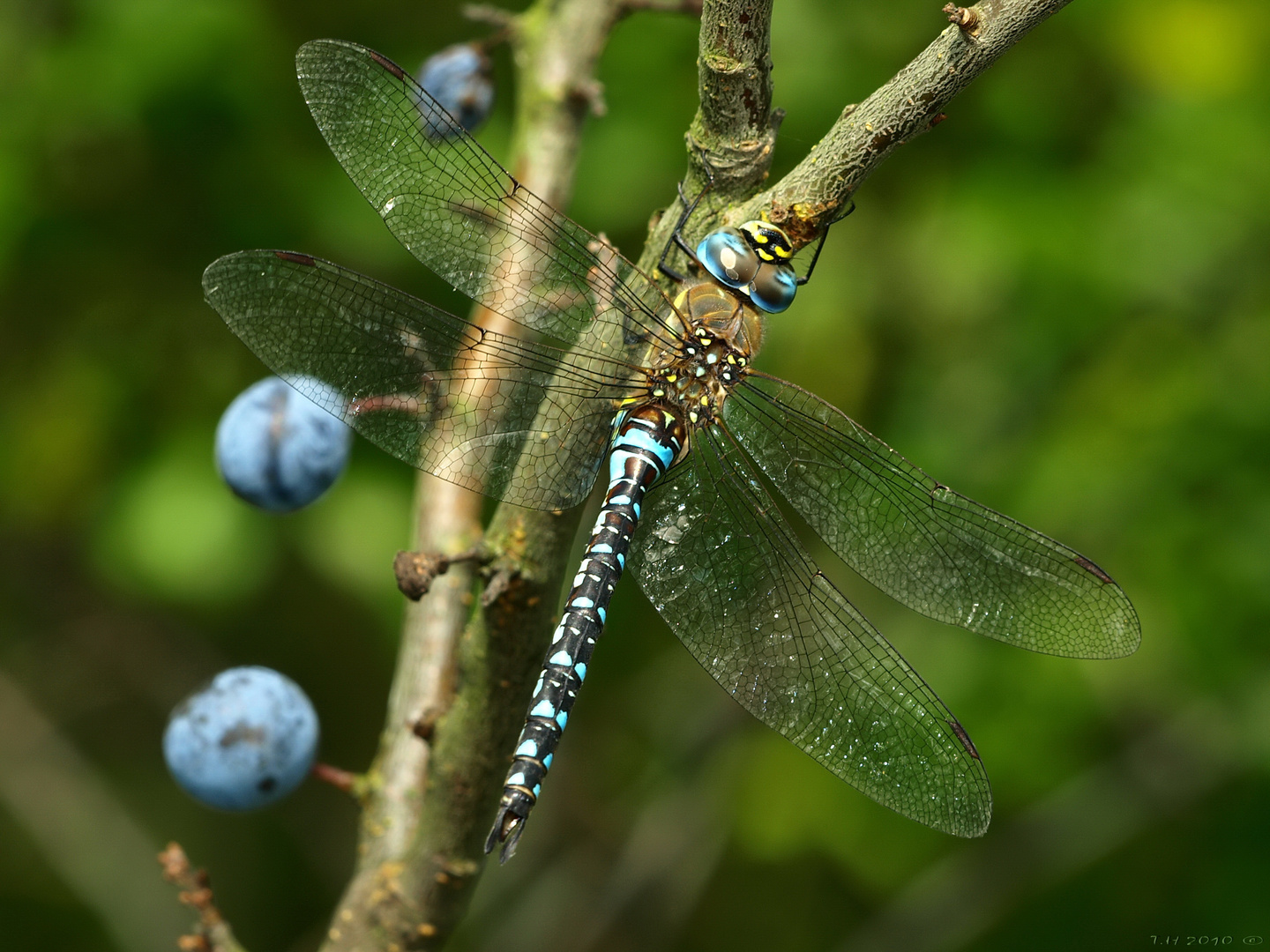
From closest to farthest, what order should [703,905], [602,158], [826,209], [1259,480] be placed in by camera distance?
1. [826,209]
2. [1259,480]
3. [602,158]
4. [703,905]

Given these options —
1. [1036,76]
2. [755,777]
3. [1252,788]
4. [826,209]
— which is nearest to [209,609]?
[755,777]

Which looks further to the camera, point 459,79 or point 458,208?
point 459,79

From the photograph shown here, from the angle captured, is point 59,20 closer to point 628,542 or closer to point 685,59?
point 685,59

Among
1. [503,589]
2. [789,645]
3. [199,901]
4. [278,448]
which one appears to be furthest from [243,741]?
[789,645]

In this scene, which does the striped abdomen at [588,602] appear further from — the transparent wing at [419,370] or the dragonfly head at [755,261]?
the dragonfly head at [755,261]

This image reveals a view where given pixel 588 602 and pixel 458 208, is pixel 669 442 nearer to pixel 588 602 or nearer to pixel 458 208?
pixel 588 602

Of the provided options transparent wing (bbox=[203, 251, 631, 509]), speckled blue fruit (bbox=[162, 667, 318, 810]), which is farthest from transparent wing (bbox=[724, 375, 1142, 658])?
speckled blue fruit (bbox=[162, 667, 318, 810])

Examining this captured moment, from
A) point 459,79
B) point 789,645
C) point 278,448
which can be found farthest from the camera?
point 459,79
